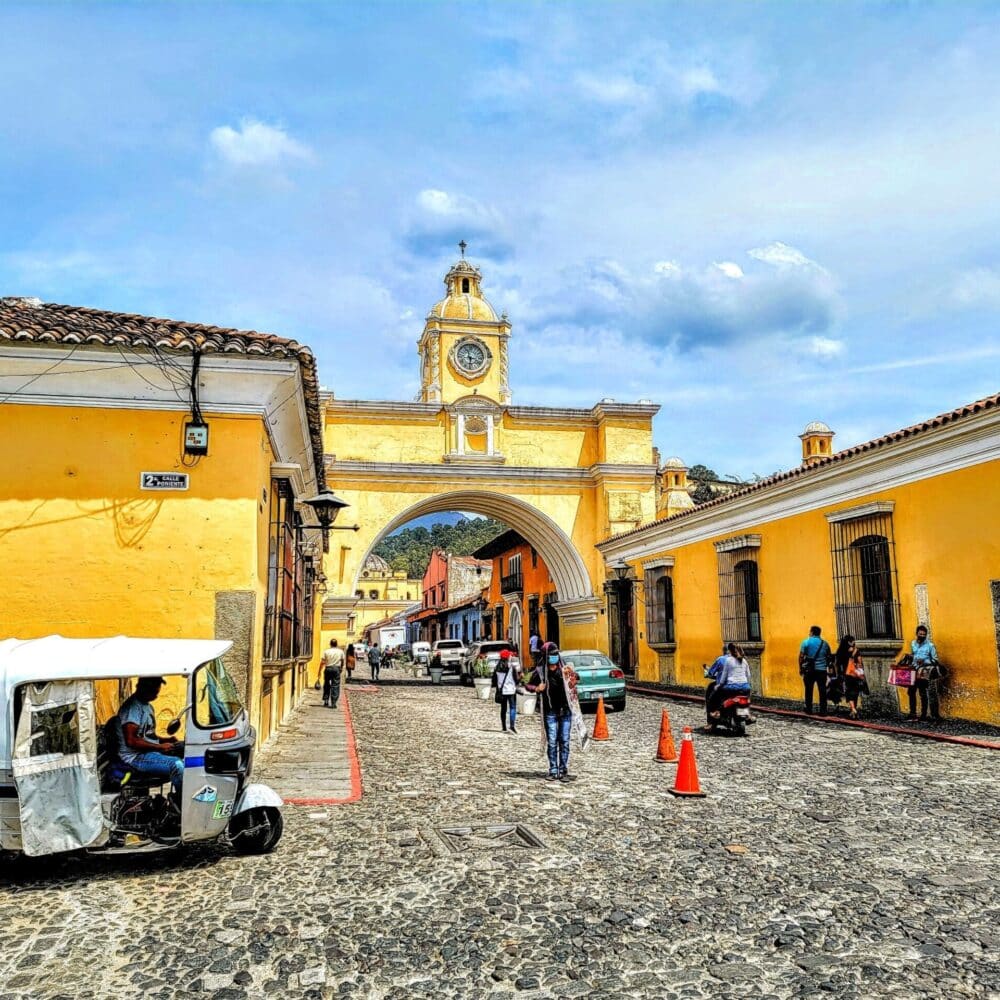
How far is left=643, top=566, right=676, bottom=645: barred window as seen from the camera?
23141mm

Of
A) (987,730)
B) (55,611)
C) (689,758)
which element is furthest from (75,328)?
(987,730)

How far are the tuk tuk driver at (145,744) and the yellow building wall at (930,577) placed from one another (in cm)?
1077

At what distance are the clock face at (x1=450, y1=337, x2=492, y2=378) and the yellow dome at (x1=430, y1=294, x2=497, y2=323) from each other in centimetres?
110

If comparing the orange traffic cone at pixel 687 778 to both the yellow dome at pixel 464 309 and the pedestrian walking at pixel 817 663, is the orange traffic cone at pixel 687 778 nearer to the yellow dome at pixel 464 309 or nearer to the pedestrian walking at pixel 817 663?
the pedestrian walking at pixel 817 663

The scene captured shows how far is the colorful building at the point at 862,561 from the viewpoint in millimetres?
12180

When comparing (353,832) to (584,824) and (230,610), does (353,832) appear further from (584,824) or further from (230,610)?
(230,610)

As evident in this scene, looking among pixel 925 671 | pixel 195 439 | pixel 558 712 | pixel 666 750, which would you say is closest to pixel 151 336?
pixel 195 439

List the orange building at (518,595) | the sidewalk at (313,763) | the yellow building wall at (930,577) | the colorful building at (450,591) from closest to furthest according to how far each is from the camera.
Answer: the sidewalk at (313,763)
the yellow building wall at (930,577)
the orange building at (518,595)
the colorful building at (450,591)

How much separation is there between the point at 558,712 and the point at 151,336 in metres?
5.46

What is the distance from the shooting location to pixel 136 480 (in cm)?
856

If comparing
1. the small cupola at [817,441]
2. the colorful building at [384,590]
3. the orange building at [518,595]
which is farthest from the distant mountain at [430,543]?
the small cupola at [817,441]

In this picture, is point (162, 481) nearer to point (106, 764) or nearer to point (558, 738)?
point (106, 764)

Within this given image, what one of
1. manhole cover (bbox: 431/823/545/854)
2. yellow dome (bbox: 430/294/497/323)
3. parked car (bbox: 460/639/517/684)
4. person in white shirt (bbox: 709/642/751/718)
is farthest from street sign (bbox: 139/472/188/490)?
yellow dome (bbox: 430/294/497/323)

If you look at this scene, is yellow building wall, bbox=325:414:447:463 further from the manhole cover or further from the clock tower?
the manhole cover
